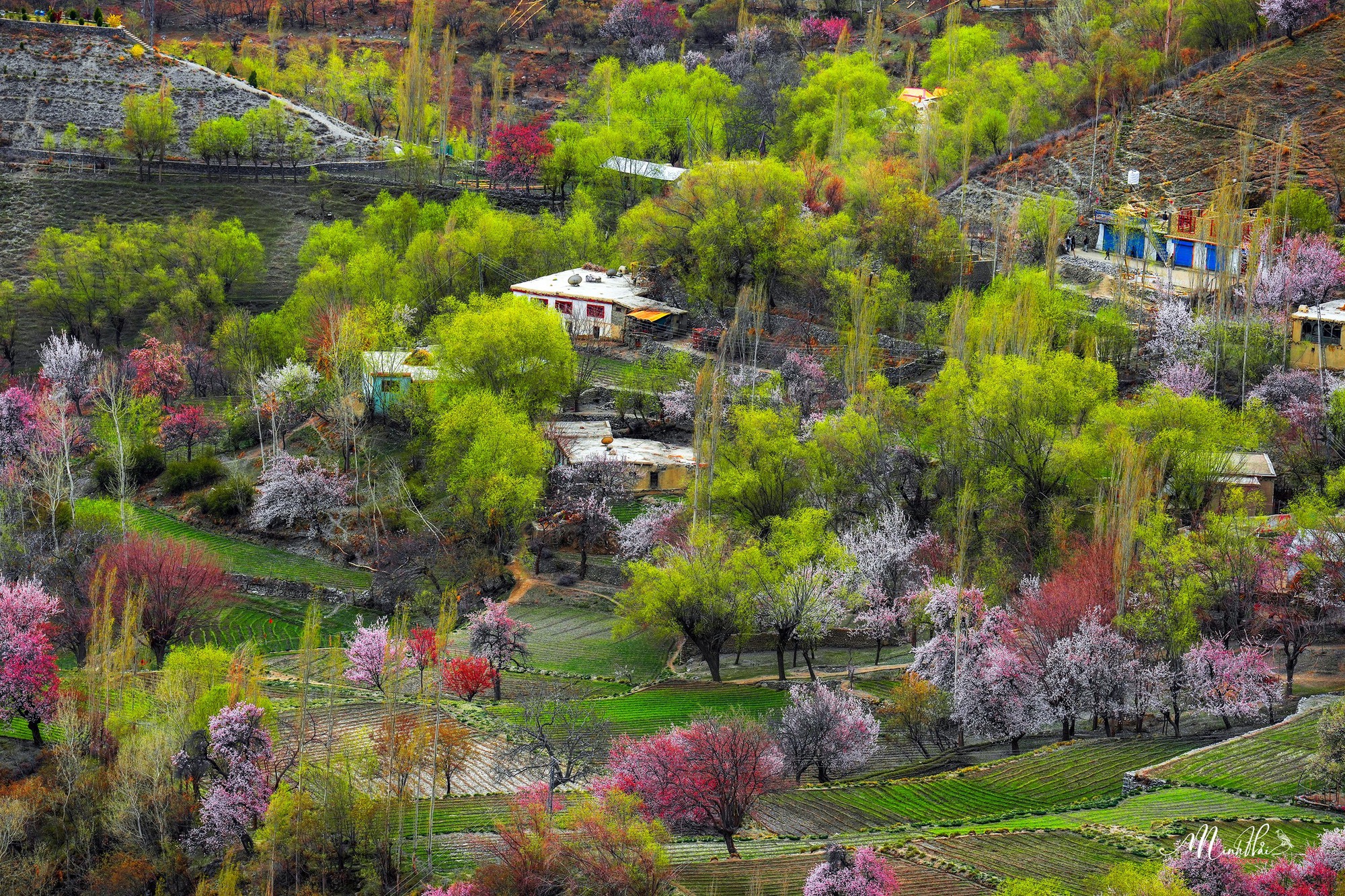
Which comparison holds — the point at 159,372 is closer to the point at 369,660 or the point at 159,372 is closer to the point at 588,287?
the point at 588,287

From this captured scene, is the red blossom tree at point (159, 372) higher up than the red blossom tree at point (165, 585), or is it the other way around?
the red blossom tree at point (159, 372)

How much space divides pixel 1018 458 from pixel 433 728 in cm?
2085

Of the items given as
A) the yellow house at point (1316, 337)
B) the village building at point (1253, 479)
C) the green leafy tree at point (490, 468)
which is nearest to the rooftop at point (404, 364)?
the green leafy tree at point (490, 468)

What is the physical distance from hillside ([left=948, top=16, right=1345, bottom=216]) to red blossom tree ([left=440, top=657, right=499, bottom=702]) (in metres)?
39.8

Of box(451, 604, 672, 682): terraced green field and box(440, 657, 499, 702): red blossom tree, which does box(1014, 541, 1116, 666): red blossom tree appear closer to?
box(451, 604, 672, 682): terraced green field

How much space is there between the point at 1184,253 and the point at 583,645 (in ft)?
109

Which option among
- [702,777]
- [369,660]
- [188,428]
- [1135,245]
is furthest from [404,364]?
[702,777]

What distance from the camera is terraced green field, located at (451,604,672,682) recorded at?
4703 cm

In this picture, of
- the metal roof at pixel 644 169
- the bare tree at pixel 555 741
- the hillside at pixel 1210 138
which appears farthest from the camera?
the metal roof at pixel 644 169

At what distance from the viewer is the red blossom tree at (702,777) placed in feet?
109

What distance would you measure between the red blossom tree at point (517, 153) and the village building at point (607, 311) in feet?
78.9

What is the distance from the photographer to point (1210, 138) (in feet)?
238

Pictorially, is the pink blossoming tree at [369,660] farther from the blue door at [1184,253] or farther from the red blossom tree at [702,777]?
the blue door at [1184,253]

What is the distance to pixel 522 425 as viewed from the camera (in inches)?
2205
